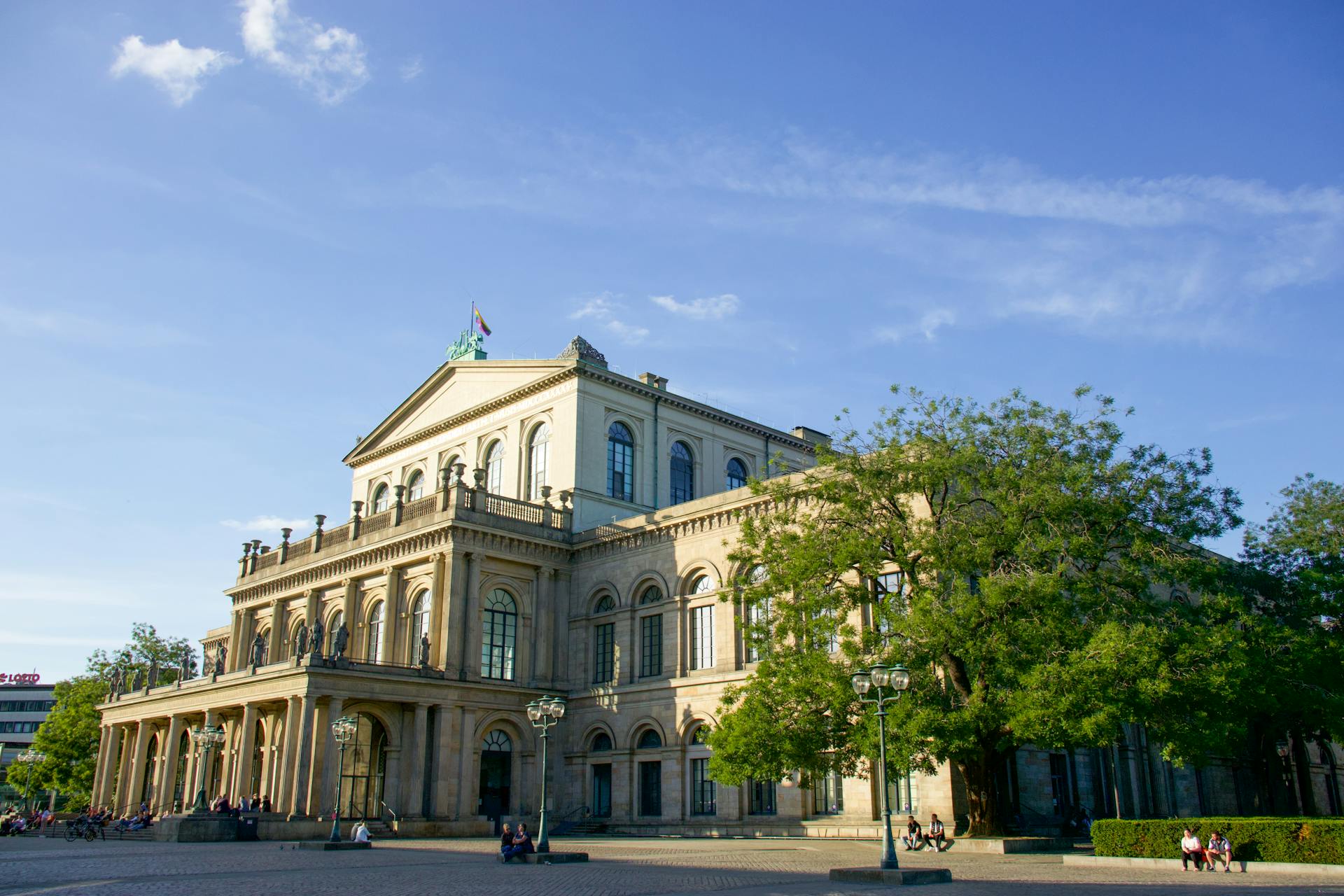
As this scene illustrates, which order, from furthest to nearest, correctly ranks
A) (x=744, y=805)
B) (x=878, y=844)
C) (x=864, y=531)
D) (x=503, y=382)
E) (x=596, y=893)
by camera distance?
(x=503, y=382) → (x=744, y=805) → (x=878, y=844) → (x=864, y=531) → (x=596, y=893)

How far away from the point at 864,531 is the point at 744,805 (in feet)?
41.9

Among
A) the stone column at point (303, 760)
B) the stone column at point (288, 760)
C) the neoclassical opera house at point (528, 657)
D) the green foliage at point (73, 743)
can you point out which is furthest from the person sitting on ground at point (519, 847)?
the green foliage at point (73, 743)

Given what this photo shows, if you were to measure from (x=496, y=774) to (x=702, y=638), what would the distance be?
9.87 meters

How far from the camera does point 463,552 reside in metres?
42.1

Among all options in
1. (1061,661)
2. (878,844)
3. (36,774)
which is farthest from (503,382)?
(36,774)

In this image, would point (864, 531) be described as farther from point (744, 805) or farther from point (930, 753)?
point (744, 805)

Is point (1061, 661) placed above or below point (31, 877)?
above

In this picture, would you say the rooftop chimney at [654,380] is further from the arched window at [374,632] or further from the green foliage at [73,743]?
the green foliage at [73,743]

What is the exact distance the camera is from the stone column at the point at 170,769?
152 ft

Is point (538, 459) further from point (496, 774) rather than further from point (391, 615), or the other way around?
point (496, 774)

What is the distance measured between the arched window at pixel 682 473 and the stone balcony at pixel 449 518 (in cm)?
580

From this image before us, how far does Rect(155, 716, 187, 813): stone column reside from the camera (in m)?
46.3

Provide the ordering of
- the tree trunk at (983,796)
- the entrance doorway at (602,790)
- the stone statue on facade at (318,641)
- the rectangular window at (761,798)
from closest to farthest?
the tree trunk at (983,796), the rectangular window at (761,798), the stone statue on facade at (318,641), the entrance doorway at (602,790)

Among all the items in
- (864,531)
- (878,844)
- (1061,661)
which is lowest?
(878,844)
